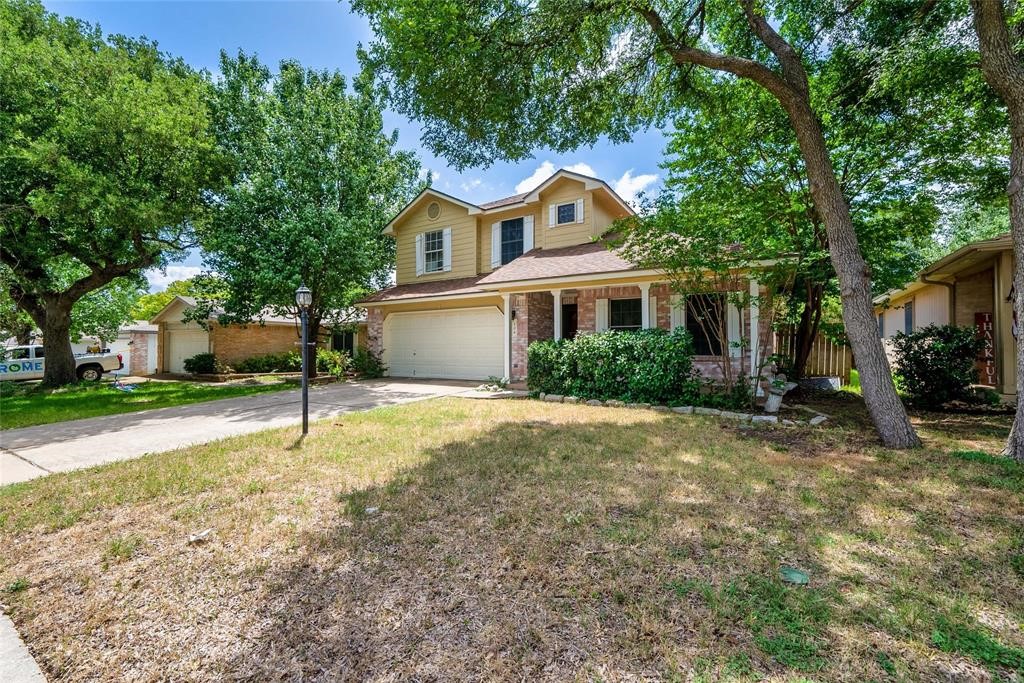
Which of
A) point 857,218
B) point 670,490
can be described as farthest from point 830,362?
point 670,490

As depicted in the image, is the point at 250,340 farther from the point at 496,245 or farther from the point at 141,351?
the point at 496,245

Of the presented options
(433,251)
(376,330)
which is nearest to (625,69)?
(433,251)

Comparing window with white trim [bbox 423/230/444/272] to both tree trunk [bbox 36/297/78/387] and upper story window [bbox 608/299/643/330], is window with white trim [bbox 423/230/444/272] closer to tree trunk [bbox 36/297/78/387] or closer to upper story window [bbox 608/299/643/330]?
upper story window [bbox 608/299/643/330]

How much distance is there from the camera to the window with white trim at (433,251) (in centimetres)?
1565

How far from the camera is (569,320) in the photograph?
13.2 metres

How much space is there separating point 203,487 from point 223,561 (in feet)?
5.90

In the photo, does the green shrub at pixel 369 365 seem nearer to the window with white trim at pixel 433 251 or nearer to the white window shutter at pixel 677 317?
the window with white trim at pixel 433 251

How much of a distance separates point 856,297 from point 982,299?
816cm

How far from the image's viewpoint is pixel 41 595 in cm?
271

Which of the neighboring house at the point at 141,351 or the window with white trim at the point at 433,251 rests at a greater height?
the window with white trim at the point at 433,251

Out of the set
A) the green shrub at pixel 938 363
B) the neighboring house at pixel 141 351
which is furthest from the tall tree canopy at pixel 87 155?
the green shrub at pixel 938 363

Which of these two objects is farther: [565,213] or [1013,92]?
[565,213]

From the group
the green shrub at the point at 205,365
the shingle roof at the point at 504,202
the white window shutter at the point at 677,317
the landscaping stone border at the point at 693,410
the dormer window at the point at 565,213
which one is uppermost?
the shingle roof at the point at 504,202

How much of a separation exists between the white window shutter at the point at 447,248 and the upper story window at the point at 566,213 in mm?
4095
